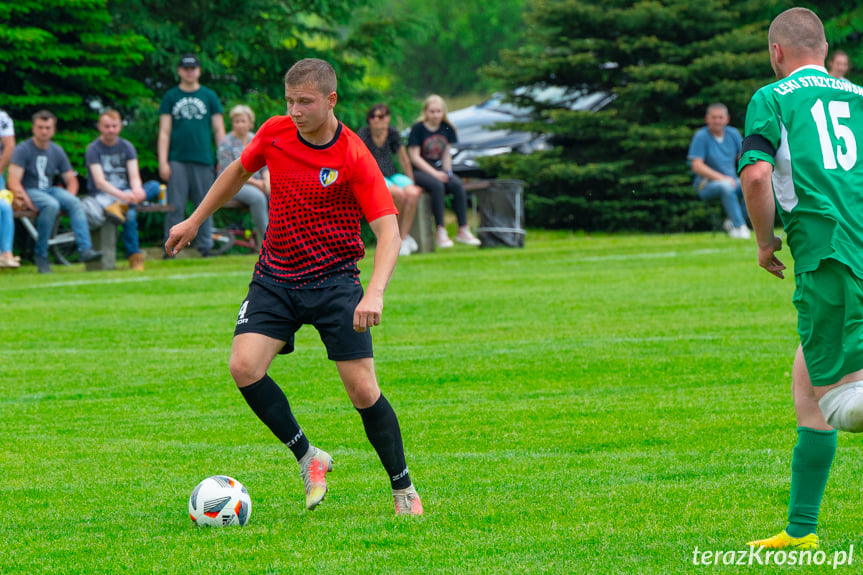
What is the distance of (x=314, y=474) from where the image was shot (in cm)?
558

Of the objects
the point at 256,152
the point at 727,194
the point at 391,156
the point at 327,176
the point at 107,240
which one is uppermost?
the point at 256,152

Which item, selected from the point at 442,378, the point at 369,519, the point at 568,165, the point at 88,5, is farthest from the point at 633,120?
the point at 369,519

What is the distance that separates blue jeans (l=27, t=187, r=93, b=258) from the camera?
16141 mm

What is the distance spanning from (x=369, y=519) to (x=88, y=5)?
1820 cm

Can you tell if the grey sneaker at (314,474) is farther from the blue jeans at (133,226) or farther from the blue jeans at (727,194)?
the blue jeans at (727,194)

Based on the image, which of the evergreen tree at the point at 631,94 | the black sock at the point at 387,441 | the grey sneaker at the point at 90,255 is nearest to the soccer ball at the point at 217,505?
the black sock at the point at 387,441

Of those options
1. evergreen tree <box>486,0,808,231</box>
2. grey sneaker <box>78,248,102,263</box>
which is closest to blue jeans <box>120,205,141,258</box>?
grey sneaker <box>78,248,102,263</box>

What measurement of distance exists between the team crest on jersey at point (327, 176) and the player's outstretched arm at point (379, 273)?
284 mm

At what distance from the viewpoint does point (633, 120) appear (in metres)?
29.3

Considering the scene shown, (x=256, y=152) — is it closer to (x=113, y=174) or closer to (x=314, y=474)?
(x=314, y=474)

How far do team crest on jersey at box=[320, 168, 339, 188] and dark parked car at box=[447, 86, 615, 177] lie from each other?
24369 millimetres

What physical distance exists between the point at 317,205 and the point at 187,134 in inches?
465

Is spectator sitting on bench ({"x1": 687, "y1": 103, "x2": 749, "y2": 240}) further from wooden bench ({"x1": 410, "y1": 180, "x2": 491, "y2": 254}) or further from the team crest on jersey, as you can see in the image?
the team crest on jersey

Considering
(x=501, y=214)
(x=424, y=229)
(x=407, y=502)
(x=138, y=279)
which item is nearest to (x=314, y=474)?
(x=407, y=502)
